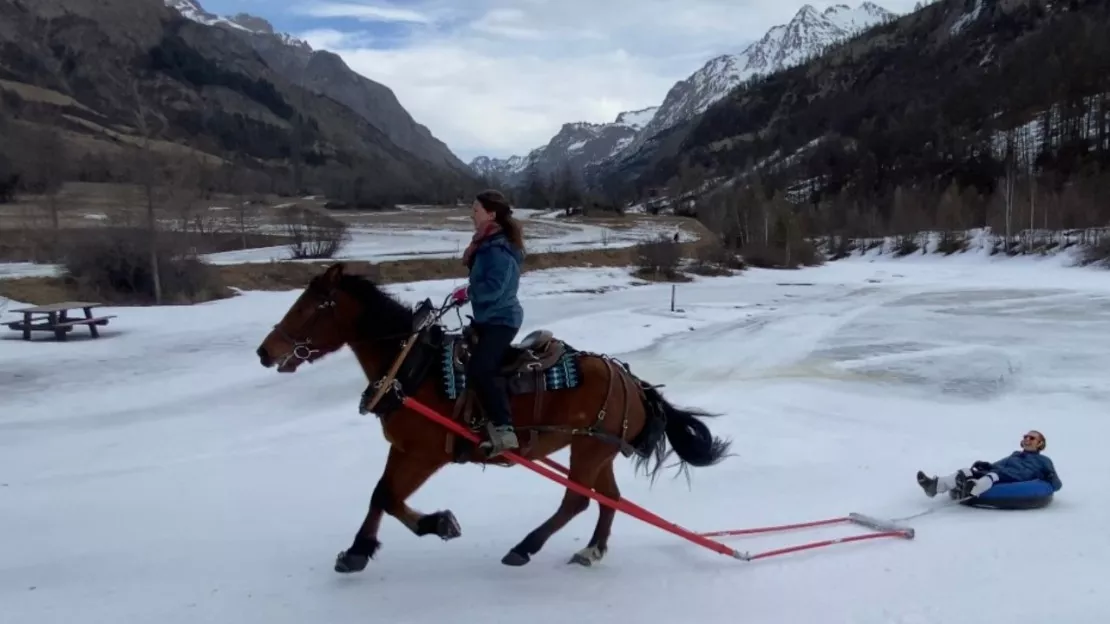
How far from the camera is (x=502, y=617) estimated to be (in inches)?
167

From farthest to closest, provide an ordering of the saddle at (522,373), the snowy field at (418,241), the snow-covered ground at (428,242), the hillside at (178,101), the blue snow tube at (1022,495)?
1. the hillside at (178,101)
2. the snow-covered ground at (428,242)
3. the snowy field at (418,241)
4. the blue snow tube at (1022,495)
5. the saddle at (522,373)

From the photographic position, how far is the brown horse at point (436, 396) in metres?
4.57

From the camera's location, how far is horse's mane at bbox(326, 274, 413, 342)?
15.6ft

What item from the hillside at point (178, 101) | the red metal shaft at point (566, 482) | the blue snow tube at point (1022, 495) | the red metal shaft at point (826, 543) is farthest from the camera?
the hillside at point (178, 101)

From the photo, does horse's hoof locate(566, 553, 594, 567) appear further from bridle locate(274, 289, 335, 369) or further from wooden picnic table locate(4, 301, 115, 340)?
wooden picnic table locate(4, 301, 115, 340)

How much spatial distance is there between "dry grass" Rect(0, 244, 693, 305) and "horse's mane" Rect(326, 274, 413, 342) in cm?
1211

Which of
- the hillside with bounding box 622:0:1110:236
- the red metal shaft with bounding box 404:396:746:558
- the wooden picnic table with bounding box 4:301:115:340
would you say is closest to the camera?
the red metal shaft with bounding box 404:396:746:558

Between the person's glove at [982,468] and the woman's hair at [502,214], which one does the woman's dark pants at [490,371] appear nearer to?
the woman's hair at [502,214]

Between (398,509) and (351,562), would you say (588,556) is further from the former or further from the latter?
(351,562)

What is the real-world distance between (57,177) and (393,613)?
1683 inches

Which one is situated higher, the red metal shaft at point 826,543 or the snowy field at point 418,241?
the snowy field at point 418,241

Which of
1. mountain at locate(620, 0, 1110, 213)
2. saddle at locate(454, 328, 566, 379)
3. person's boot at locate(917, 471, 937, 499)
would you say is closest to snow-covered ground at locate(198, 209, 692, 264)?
person's boot at locate(917, 471, 937, 499)

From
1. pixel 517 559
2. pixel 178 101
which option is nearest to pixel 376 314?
pixel 517 559

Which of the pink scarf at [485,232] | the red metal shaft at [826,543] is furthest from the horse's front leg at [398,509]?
the red metal shaft at [826,543]
